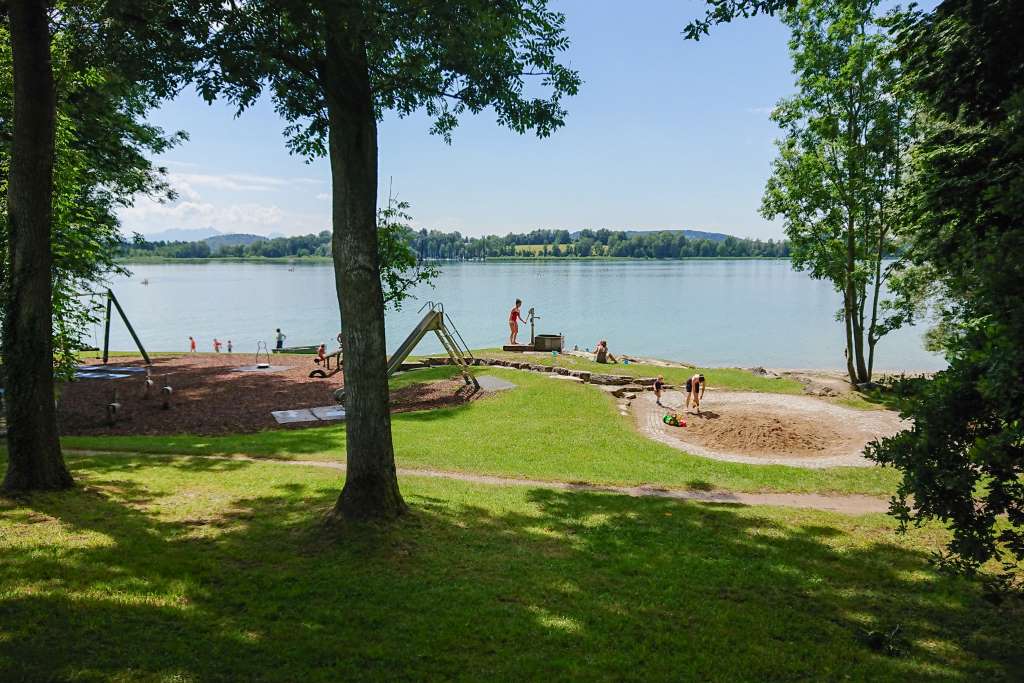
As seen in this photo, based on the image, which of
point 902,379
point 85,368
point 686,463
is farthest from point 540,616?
point 85,368

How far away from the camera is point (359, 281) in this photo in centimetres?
713

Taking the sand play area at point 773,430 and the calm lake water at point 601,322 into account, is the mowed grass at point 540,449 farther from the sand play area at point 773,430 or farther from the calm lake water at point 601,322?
the calm lake water at point 601,322

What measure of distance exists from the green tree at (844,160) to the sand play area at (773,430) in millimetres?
4440

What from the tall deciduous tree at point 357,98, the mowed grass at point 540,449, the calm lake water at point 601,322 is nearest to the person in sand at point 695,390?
the mowed grass at point 540,449

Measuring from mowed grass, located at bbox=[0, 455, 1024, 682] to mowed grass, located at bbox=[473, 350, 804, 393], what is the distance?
1307 centimetres

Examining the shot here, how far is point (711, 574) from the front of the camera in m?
6.82

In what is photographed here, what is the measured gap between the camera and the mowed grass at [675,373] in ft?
70.9

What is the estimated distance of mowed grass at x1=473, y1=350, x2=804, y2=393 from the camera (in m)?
21.6

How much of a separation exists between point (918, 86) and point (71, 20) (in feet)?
44.3

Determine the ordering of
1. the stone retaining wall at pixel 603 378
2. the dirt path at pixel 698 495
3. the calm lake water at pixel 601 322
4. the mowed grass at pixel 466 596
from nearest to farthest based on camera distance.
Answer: the mowed grass at pixel 466 596, the dirt path at pixel 698 495, the stone retaining wall at pixel 603 378, the calm lake water at pixel 601 322

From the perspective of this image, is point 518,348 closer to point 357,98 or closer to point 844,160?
point 844,160

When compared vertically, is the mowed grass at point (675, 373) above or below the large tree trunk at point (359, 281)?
below

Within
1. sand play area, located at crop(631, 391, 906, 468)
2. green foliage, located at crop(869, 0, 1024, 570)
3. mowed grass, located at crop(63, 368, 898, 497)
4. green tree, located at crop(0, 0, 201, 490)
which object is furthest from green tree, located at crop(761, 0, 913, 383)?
green tree, located at crop(0, 0, 201, 490)

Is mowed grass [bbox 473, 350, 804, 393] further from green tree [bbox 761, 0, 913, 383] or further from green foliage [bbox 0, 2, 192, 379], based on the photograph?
green foliage [bbox 0, 2, 192, 379]
